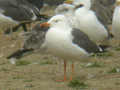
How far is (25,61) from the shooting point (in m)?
9.61

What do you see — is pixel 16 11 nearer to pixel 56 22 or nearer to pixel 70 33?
pixel 56 22

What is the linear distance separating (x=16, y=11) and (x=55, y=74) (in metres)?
5.38

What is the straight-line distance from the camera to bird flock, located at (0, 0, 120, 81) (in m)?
7.01

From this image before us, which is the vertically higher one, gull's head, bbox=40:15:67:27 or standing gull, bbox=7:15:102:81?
gull's head, bbox=40:15:67:27

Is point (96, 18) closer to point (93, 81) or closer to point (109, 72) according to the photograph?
point (109, 72)

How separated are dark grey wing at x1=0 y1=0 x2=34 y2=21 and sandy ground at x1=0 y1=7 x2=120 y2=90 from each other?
2267 mm

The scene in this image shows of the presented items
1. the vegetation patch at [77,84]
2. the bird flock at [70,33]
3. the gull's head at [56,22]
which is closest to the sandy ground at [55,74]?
the vegetation patch at [77,84]

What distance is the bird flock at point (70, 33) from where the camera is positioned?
23.0 ft

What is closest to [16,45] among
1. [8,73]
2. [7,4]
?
[7,4]

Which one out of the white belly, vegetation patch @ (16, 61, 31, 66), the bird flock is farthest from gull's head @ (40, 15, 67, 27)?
vegetation patch @ (16, 61, 31, 66)

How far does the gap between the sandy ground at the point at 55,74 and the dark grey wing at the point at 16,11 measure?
2267 mm

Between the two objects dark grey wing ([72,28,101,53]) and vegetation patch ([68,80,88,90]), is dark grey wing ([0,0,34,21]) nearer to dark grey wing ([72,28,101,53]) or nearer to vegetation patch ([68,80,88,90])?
dark grey wing ([72,28,101,53])

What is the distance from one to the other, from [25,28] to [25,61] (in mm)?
4625

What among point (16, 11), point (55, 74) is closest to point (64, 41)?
point (55, 74)
